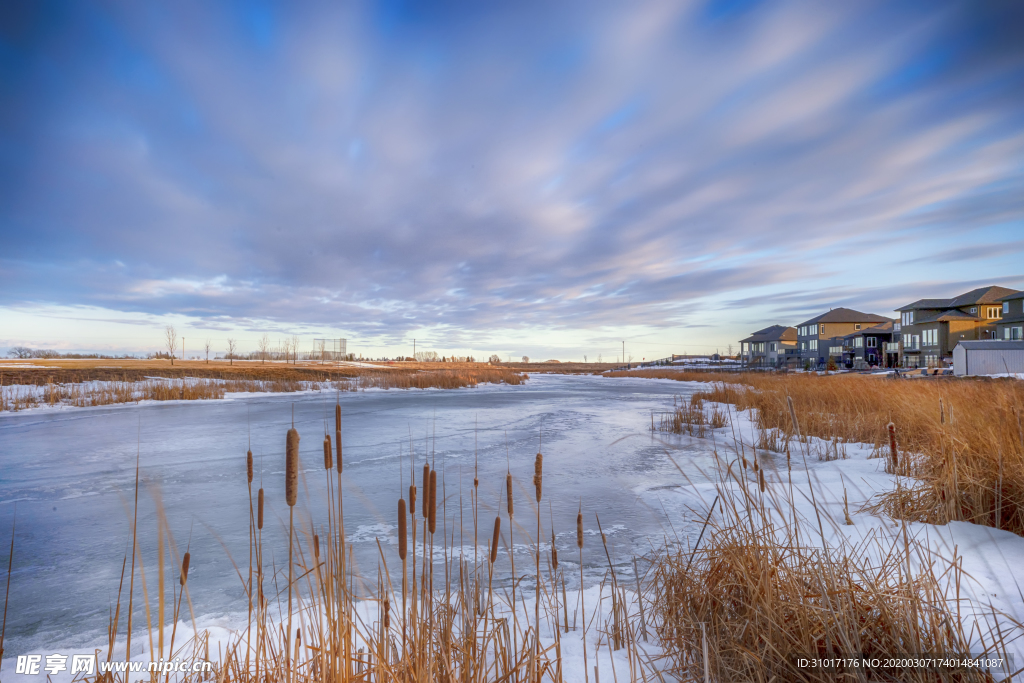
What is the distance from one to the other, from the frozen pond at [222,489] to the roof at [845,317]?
204 ft

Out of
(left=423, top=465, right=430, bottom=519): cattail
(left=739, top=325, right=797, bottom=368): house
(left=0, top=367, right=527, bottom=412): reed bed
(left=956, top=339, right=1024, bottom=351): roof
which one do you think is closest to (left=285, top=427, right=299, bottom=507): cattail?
(left=423, top=465, right=430, bottom=519): cattail

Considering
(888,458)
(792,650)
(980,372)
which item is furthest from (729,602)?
(980,372)

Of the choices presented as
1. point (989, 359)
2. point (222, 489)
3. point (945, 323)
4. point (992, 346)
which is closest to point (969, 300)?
point (945, 323)

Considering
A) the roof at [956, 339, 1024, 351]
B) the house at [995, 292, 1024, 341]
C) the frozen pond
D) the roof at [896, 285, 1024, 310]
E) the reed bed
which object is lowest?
the frozen pond

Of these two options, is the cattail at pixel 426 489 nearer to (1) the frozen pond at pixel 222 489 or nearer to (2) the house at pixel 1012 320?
(1) the frozen pond at pixel 222 489

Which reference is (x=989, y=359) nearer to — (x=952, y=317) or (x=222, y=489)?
(x=952, y=317)

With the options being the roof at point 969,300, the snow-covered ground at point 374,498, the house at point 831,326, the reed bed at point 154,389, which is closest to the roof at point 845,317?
the house at point 831,326

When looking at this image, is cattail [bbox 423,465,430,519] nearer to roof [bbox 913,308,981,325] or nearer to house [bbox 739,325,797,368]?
roof [bbox 913,308,981,325]

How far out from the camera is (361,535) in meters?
4.82

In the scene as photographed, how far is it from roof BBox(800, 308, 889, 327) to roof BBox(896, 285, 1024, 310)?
47.7ft

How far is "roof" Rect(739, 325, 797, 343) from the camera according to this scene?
73.0 m

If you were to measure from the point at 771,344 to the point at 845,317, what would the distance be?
513 inches

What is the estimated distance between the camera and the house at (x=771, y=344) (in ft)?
235

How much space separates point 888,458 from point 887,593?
5.82 metres
